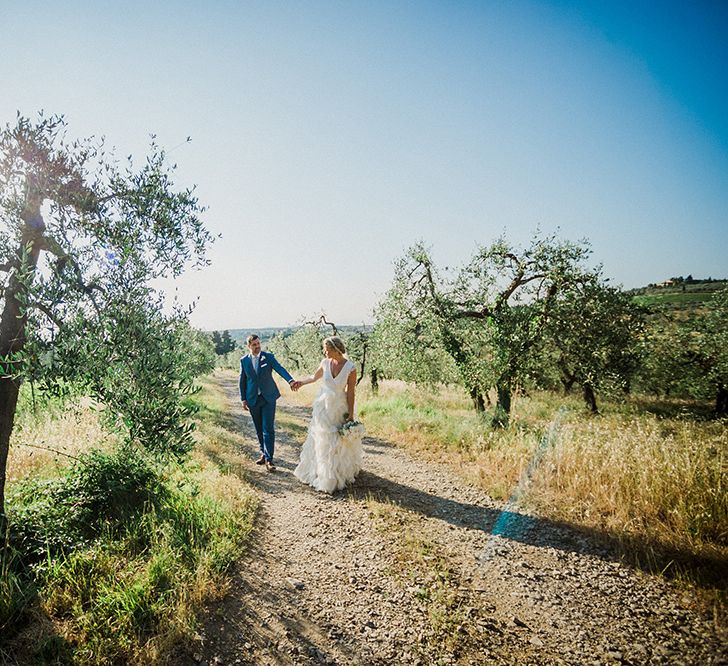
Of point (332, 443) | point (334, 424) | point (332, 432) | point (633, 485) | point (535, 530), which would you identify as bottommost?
point (535, 530)

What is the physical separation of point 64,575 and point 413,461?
24.6 ft

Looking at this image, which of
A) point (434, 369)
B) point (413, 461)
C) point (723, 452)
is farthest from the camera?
point (434, 369)

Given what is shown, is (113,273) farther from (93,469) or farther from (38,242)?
(93,469)

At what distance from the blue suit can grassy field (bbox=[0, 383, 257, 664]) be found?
1.98 m

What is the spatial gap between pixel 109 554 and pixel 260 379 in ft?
15.8

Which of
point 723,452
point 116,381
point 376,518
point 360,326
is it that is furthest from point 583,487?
point 360,326

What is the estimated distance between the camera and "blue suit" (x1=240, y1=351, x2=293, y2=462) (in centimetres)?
876

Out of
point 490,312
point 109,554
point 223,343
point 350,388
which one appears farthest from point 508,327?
point 223,343

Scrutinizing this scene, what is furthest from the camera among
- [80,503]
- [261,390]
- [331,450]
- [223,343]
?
[223,343]

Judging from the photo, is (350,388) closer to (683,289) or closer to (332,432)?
(332,432)

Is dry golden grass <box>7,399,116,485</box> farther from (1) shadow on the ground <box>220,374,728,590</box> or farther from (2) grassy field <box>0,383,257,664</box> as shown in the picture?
(1) shadow on the ground <box>220,374,728,590</box>

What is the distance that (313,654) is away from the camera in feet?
11.3

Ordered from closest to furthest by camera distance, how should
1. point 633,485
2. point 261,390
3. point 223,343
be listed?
1. point 633,485
2. point 261,390
3. point 223,343

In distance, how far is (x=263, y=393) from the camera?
8.74 m
